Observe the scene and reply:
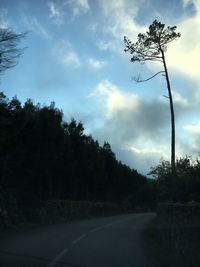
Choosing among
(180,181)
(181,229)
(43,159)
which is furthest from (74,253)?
(43,159)

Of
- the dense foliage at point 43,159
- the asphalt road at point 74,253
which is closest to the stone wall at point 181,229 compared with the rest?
the asphalt road at point 74,253

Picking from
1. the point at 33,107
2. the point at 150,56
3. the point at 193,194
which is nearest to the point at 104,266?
the point at 193,194

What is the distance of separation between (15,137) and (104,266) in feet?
63.1

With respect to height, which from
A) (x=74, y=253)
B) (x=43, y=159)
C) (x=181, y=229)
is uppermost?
(x=43, y=159)

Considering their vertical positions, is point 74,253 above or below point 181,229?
below

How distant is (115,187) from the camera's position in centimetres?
8438

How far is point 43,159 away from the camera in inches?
1837

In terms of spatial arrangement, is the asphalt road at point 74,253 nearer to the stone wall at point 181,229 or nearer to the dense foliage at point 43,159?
the stone wall at point 181,229

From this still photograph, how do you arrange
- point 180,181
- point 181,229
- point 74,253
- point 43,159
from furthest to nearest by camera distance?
point 43,159 < point 180,181 < point 181,229 < point 74,253

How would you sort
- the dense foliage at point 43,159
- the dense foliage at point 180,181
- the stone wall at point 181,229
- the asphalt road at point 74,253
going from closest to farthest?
the asphalt road at point 74,253 < the stone wall at point 181,229 < the dense foliage at point 180,181 < the dense foliage at point 43,159

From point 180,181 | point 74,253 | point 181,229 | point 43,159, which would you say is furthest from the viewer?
point 43,159

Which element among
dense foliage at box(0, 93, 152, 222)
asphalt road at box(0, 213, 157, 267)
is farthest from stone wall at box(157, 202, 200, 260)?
dense foliage at box(0, 93, 152, 222)

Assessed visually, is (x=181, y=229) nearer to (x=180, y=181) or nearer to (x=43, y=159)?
(x=180, y=181)

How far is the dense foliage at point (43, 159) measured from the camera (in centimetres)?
3447
